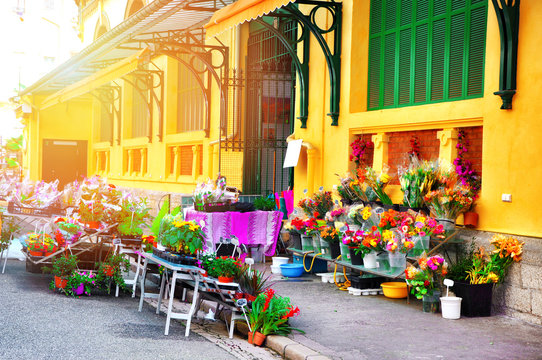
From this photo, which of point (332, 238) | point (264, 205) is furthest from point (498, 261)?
point (264, 205)

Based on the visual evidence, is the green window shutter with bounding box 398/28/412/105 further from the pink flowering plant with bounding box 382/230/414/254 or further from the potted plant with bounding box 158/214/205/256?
the potted plant with bounding box 158/214/205/256

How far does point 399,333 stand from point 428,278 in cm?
118

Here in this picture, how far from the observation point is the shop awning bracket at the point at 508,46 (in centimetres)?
824

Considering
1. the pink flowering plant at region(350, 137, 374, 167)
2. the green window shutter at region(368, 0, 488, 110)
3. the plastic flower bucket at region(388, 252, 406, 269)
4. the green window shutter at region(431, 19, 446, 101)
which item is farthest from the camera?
the pink flowering plant at region(350, 137, 374, 167)

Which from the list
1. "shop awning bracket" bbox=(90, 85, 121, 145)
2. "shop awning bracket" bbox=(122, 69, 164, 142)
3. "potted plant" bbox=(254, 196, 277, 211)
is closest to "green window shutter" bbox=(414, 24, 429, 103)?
"potted plant" bbox=(254, 196, 277, 211)

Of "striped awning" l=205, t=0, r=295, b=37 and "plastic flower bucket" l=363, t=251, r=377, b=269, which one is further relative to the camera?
"striped awning" l=205, t=0, r=295, b=37

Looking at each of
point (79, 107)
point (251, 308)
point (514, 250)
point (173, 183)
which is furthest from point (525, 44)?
point (79, 107)

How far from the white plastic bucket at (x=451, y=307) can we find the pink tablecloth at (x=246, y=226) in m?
5.09

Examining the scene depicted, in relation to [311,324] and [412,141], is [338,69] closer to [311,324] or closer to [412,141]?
[412,141]

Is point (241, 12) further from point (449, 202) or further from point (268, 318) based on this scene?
point (268, 318)

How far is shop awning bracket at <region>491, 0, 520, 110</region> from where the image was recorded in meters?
8.24

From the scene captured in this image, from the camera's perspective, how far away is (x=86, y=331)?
758 centimetres

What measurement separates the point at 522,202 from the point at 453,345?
2.35 m

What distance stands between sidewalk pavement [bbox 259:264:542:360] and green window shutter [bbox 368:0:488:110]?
3196 mm
